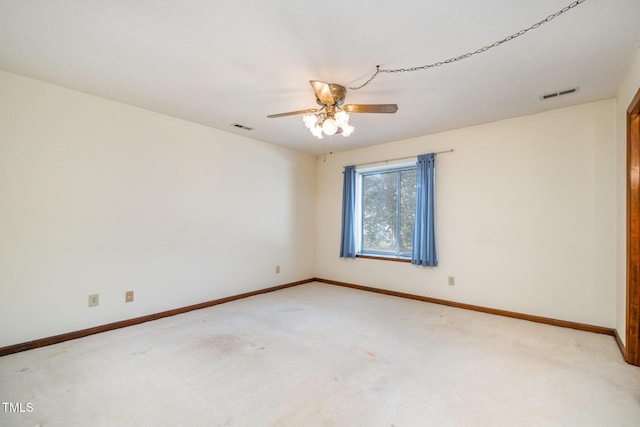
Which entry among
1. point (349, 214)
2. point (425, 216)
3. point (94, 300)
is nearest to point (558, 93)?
point (425, 216)

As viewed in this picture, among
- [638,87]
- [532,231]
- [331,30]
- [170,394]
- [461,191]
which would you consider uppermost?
[331,30]

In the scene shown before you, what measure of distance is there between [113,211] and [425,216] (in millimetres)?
3905

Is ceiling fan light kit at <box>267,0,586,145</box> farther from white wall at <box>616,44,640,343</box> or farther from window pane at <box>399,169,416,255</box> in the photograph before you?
window pane at <box>399,169,416,255</box>

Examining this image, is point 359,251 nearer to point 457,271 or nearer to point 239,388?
point 457,271

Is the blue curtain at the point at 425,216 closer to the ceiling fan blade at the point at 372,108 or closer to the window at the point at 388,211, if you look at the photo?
the window at the point at 388,211

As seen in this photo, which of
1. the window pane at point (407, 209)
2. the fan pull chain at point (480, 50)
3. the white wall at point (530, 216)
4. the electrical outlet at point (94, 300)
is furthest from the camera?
the window pane at point (407, 209)

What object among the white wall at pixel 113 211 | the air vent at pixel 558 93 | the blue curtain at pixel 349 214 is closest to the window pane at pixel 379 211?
the blue curtain at pixel 349 214

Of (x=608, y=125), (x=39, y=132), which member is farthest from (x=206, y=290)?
(x=608, y=125)

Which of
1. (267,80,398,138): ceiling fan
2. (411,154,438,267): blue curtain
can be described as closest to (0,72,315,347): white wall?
(267,80,398,138): ceiling fan

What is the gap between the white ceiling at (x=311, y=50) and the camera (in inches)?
69.9

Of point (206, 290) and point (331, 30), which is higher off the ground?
point (331, 30)

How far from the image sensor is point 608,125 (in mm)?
3078

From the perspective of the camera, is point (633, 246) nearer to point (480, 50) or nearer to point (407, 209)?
point (480, 50)

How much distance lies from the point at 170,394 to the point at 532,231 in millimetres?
3987
